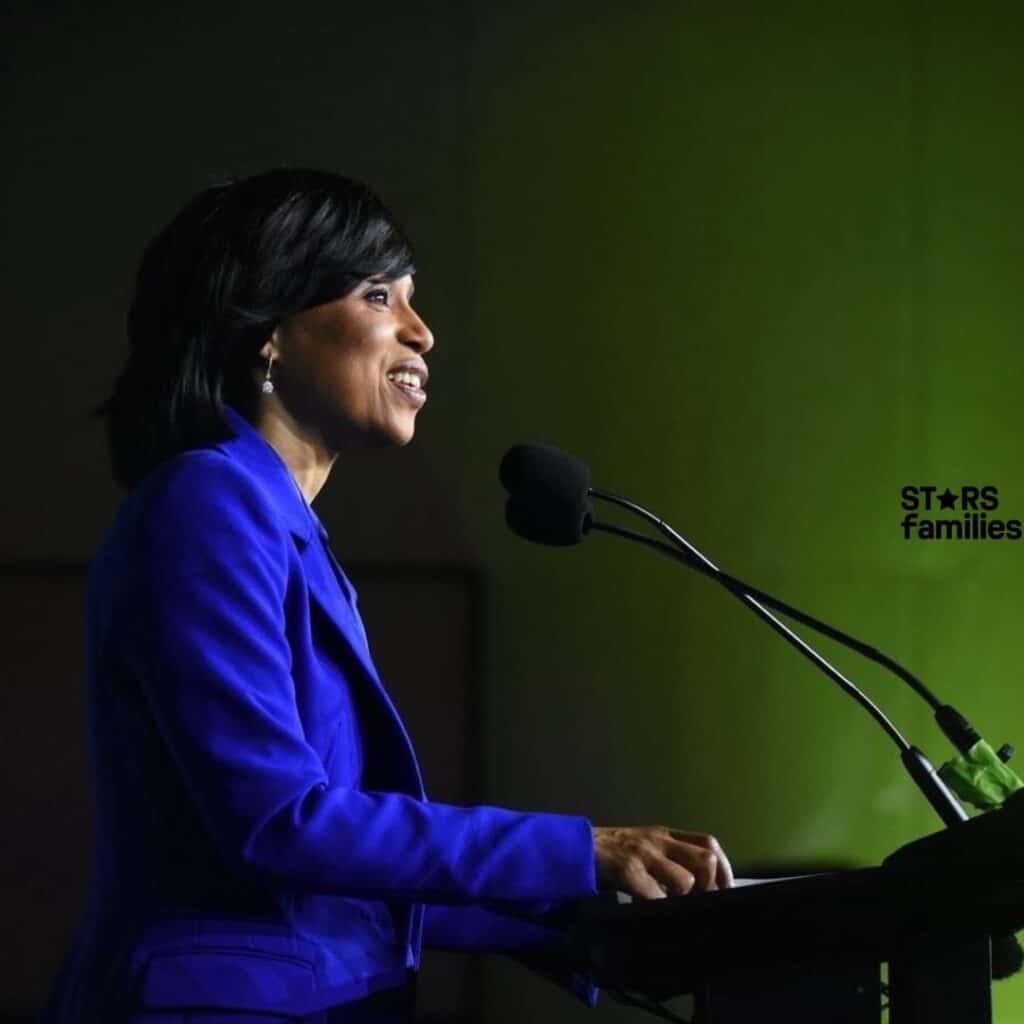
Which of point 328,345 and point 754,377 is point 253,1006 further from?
point 754,377

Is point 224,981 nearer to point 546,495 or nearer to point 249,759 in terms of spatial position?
point 249,759

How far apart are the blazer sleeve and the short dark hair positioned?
24 cm

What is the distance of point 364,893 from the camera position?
0.97 metres

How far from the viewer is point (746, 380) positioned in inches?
81.0

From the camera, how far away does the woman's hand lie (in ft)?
3.17

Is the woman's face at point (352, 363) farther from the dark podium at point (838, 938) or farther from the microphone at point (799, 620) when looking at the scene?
the dark podium at point (838, 938)

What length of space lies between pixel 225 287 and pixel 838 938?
825mm

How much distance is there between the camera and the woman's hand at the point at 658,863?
0.97 meters

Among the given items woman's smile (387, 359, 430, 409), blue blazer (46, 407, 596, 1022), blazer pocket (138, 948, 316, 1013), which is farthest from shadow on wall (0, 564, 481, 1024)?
blazer pocket (138, 948, 316, 1013)

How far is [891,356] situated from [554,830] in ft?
4.33

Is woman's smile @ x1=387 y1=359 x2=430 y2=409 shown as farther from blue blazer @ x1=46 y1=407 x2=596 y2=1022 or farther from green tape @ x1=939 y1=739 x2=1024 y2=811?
green tape @ x1=939 y1=739 x2=1024 y2=811

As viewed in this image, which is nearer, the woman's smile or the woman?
the woman

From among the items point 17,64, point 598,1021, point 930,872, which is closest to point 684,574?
point 598,1021

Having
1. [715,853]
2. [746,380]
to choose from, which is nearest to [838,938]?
[715,853]
